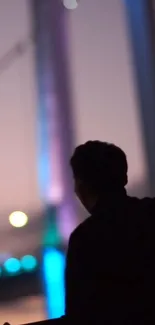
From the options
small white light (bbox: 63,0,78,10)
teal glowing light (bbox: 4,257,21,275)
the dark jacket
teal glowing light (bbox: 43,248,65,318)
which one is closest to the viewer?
the dark jacket

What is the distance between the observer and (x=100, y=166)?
747 millimetres

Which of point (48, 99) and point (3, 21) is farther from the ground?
point (3, 21)

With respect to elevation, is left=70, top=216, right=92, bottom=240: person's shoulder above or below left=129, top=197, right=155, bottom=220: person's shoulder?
below

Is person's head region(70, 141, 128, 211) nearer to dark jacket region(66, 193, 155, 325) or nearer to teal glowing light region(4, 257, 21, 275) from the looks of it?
dark jacket region(66, 193, 155, 325)

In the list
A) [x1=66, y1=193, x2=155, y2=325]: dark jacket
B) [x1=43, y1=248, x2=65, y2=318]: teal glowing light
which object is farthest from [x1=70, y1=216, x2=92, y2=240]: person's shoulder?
[x1=43, y1=248, x2=65, y2=318]: teal glowing light

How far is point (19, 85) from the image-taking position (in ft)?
5.78

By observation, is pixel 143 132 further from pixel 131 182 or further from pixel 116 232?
pixel 116 232

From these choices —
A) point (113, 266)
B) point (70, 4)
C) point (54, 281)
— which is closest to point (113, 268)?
point (113, 266)

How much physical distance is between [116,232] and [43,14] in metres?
1.28

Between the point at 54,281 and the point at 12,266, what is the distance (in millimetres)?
174

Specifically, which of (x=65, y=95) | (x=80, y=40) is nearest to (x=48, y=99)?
(x=65, y=95)

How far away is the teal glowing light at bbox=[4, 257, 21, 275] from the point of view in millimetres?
1668

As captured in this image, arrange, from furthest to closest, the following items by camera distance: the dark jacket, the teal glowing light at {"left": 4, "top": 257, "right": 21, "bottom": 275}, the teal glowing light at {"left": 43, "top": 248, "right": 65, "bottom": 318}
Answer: the teal glowing light at {"left": 4, "top": 257, "right": 21, "bottom": 275}
the teal glowing light at {"left": 43, "top": 248, "right": 65, "bottom": 318}
the dark jacket

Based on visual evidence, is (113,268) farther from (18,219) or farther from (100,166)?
(18,219)
